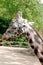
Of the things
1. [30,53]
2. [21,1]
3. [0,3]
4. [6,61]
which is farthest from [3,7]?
[6,61]

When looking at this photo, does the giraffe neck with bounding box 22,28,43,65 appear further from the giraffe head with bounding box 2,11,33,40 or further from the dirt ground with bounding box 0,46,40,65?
the dirt ground with bounding box 0,46,40,65

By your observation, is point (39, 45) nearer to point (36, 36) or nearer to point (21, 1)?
point (36, 36)

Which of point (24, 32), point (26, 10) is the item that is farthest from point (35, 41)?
point (26, 10)

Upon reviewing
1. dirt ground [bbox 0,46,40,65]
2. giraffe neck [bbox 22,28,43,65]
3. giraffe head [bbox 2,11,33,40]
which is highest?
giraffe head [bbox 2,11,33,40]

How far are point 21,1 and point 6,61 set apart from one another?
3.88m

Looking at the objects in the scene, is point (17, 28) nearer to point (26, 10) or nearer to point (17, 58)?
point (17, 58)

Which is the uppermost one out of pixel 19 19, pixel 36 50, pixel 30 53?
pixel 19 19

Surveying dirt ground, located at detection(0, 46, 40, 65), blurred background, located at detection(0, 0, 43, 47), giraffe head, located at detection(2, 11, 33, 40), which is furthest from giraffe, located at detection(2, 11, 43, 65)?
blurred background, located at detection(0, 0, 43, 47)

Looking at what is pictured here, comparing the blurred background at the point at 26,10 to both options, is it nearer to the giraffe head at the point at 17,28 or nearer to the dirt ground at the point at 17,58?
the dirt ground at the point at 17,58

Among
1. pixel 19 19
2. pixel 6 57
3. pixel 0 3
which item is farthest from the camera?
pixel 0 3

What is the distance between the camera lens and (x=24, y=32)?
296 centimetres

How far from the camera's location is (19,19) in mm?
2973

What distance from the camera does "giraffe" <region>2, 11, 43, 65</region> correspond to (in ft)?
9.50

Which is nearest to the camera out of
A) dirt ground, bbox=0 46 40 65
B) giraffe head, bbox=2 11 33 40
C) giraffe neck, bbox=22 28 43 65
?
giraffe head, bbox=2 11 33 40
